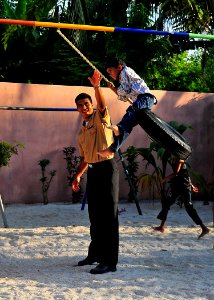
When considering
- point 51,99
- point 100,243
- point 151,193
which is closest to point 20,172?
point 51,99

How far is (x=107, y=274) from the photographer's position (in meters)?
5.15

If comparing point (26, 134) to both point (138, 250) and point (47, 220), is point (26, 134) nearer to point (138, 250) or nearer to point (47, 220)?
point (47, 220)

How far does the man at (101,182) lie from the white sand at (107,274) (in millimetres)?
233

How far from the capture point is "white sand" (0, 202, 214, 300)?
4617 mm

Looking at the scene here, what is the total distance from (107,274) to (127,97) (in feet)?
4.78

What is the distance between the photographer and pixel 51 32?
16375mm

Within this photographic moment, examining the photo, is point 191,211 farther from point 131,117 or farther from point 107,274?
point 131,117

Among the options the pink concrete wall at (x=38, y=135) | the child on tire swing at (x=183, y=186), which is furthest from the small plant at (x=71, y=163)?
the child on tire swing at (x=183, y=186)

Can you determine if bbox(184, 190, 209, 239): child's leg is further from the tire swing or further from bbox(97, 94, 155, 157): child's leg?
bbox(97, 94, 155, 157): child's leg

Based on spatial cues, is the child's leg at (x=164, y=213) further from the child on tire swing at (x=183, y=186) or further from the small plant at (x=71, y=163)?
the small plant at (x=71, y=163)

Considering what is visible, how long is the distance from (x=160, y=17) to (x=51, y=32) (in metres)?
3.32

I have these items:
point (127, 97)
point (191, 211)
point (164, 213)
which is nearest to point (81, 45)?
point (164, 213)

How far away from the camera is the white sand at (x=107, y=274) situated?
462 cm

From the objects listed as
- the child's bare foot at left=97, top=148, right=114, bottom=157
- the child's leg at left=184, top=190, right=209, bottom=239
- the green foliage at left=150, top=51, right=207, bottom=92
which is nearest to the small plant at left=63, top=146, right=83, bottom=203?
the child's leg at left=184, top=190, right=209, bottom=239
